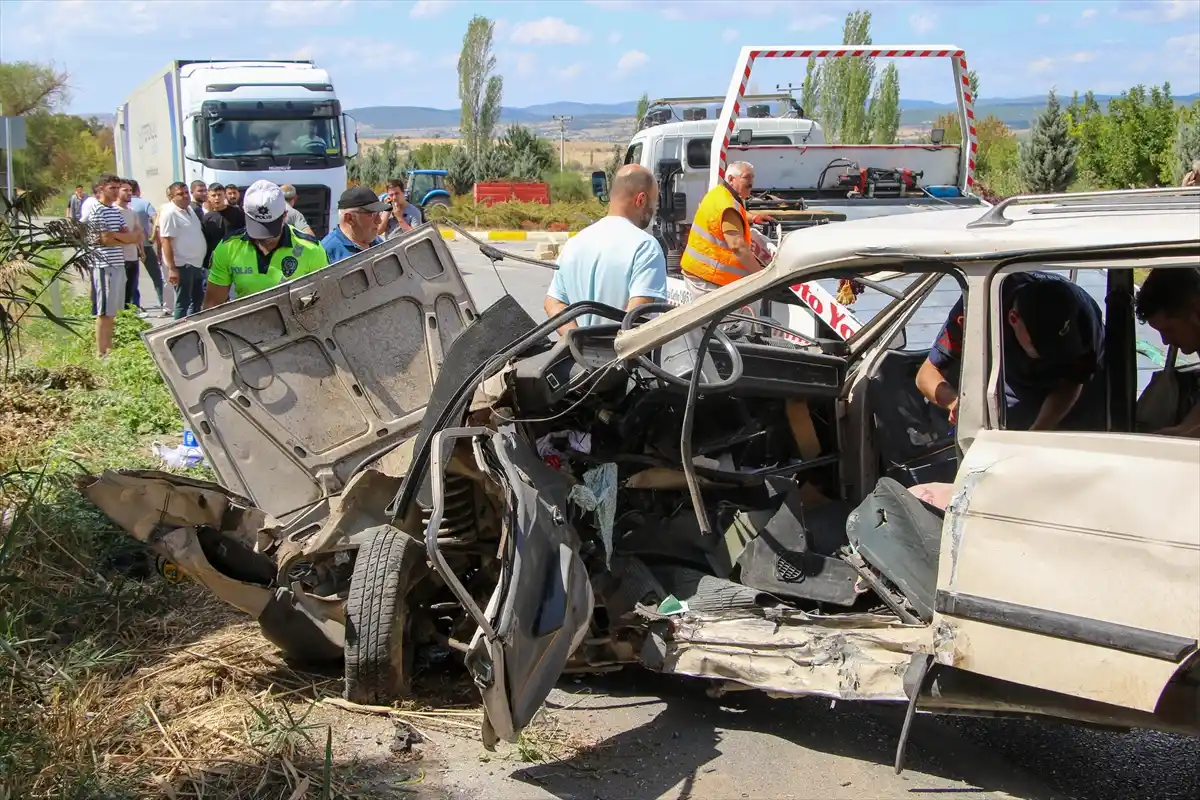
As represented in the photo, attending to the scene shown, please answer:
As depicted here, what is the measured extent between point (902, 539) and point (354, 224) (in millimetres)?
4027

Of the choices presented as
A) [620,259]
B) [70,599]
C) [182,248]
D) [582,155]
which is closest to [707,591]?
[620,259]

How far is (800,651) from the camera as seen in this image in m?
3.34

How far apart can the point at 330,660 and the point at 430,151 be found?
47899mm

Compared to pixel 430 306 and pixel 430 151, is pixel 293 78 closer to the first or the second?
pixel 430 306

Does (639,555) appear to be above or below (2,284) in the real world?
below

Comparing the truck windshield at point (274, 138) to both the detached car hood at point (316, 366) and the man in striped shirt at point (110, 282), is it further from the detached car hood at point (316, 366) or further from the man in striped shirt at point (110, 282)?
the detached car hood at point (316, 366)

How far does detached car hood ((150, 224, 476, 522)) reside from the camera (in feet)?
15.5

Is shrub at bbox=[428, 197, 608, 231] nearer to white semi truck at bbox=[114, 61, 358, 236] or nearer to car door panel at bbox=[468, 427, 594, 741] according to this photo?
white semi truck at bbox=[114, 61, 358, 236]

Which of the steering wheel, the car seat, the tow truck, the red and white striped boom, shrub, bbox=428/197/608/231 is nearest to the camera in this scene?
the steering wheel

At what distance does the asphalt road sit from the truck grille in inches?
613

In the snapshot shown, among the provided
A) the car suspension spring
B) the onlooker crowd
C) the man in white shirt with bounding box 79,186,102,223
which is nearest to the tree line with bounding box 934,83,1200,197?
the onlooker crowd

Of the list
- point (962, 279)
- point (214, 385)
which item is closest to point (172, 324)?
point (214, 385)

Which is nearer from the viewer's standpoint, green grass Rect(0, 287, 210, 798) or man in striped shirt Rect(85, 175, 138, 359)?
green grass Rect(0, 287, 210, 798)

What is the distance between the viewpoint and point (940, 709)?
2980 mm
